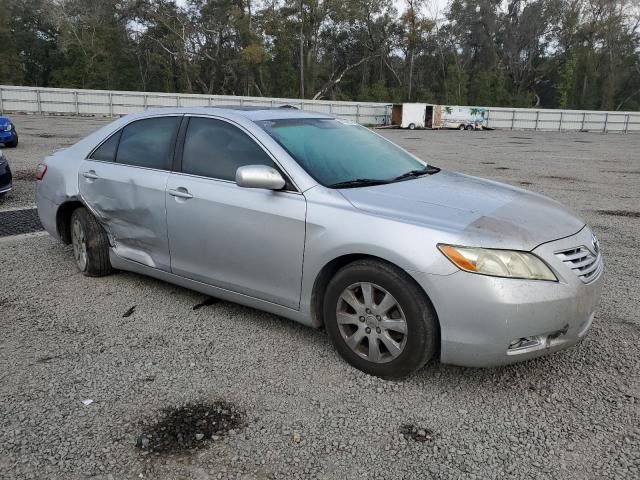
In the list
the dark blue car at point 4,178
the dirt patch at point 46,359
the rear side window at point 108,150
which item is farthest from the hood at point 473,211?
the dark blue car at point 4,178

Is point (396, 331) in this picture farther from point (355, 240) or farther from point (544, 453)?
point (544, 453)

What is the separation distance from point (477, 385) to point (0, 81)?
65.0 m

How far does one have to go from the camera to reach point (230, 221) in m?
3.60

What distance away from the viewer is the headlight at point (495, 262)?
2.76m

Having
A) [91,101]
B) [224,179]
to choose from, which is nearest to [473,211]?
[224,179]

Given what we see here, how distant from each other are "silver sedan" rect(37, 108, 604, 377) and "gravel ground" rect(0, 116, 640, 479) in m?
0.26

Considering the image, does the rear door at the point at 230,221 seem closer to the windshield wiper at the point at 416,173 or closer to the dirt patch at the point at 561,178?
the windshield wiper at the point at 416,173

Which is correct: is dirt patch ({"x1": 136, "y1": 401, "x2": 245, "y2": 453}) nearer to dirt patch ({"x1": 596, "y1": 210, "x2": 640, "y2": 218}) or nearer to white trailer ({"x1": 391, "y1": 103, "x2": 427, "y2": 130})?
dirt patch ({"x1": 596, "y1": 210, "x2": 640, "y2": 218})

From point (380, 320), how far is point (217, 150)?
1.73 meters

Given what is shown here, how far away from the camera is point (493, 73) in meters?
72.0

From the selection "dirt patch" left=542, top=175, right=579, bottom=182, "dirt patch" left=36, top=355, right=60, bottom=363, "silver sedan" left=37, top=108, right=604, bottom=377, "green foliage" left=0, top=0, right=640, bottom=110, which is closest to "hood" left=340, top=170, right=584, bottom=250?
"silver sedan" left=37, top=108, right=604, bottom=377

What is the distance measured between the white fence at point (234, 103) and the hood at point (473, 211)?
26.5 metres

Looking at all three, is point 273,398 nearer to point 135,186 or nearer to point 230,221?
point 230,221

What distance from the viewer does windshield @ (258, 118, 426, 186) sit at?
3576mm
